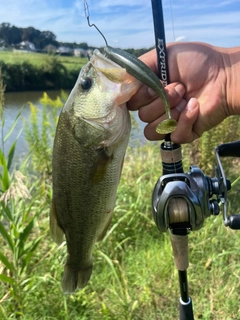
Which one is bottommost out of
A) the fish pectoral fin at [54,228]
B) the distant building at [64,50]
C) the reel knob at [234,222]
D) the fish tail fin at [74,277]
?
the fish tail fin at [74,277]

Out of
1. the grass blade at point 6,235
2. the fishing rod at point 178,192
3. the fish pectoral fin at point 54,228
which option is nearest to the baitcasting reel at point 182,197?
the fishing rod at point 178,192

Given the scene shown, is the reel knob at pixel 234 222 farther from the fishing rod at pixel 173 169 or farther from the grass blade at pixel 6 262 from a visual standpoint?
the grass blade at pixel 6 262

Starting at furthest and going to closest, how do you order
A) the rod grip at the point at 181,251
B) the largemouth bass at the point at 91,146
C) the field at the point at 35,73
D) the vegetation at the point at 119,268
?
the field at the point at 35,73, the vegetation at the point at 119,268, the rod grip at the point at 181,251, the largemouth bass at the point at 91,146

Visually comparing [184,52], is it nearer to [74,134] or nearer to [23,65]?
[74,134]

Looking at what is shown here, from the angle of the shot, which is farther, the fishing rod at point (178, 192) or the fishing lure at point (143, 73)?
the fishing rod at point (178, 192)

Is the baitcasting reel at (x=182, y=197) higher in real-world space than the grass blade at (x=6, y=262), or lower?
higher

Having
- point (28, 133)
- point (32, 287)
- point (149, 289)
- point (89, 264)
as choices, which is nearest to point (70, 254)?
point (89, 264)

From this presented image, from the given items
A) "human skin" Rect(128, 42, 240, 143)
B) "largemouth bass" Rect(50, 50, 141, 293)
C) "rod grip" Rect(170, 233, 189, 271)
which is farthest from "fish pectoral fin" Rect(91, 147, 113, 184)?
"rod grip" Rect(170, 233, 189, 271)

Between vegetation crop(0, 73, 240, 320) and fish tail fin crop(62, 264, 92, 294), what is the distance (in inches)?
20.8

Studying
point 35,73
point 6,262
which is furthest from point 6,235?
point 35,73

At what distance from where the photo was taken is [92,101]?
1480 mm

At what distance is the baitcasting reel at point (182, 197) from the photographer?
1364 mm

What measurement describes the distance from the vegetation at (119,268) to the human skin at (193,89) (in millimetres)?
978

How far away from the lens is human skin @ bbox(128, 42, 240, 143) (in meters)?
1.52
